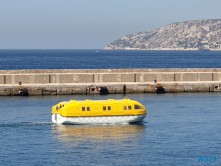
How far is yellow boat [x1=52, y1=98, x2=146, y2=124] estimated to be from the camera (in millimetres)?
71938

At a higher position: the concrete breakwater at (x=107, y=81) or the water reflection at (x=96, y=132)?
the concrete breakwater at (x=107, y=81)

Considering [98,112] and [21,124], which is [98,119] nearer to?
[98,112]

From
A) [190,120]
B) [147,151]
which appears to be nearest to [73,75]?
[190,120]

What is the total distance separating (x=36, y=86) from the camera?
105438 millimetres

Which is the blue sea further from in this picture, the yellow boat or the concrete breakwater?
the concrete breakwater

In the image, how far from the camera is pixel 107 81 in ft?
366

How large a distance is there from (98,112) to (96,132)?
4.71 metres

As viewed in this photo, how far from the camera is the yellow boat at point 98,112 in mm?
71938

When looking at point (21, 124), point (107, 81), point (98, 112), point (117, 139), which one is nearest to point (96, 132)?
point (117, 139)

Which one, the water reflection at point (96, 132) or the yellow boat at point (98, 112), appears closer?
the water reflection at point (96, 132)

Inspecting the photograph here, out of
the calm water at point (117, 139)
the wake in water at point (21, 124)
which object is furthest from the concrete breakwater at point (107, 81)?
the wake in water at point (21, 124)

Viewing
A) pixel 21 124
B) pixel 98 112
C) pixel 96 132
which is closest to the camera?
pixel 96 132

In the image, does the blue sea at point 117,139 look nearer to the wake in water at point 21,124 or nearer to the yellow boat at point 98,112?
the wake in water at point 21,124

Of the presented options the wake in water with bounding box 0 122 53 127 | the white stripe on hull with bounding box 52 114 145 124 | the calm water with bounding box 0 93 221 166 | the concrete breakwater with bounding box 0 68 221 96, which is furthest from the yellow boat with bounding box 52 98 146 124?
the concrete breakwater with bounding box 0 68 221 96
